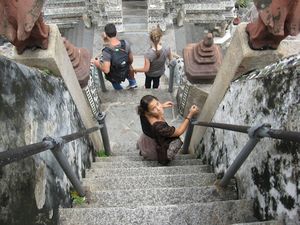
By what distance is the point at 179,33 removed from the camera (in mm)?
10336

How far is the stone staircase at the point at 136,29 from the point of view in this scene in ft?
32.5

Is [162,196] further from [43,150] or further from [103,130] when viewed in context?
[103,130]

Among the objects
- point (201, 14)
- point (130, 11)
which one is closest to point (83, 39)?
point (130, 11)

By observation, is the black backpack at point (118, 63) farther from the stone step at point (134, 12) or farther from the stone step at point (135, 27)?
the stone step at point (134, 12)

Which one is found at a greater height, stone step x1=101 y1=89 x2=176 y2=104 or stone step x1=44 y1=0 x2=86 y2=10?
stone step x1=44 y1=0 x2=86 y2=10

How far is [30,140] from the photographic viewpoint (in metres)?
2.46

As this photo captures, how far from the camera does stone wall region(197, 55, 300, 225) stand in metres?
2.23

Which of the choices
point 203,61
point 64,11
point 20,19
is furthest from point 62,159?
point 64,11

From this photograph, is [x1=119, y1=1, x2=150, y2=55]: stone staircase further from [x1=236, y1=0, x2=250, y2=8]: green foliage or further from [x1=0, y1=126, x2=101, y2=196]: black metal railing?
[x1=0, y1=126, x2=101, y2=196]: black metal railing

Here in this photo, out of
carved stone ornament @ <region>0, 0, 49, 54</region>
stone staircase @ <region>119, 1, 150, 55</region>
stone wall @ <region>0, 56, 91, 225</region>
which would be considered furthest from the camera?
stone staircase @ <region>119, 1, 150, 55</region>

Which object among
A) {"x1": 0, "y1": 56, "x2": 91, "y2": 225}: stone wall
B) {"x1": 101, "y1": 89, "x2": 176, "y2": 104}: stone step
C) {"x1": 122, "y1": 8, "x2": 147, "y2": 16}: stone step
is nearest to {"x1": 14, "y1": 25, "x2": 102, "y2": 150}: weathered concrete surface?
{"x1": 0, "y1": 56, "x2": 91, "y2": 225}: stone wall

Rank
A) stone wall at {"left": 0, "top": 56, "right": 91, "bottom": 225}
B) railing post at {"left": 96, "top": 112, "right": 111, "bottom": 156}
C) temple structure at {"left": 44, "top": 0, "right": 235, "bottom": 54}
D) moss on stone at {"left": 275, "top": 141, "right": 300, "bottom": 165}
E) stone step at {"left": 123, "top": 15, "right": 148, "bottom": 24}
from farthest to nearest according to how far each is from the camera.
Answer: stone step at {"left": 123, "top": 15, "right": 148, "bottom": 24} < temple structure at {"left": 44, "top": 0, "right": 235, "bottom": 54} < railing post at {"left": 96, "top": 112, "right": 111, "bottom": 156} < moss on stone at {"left": 275, "top": 141, "right": 300, "bottom": 165} < stone wall at {"left": 0, "top": 56, "right": 91, "bottom": 225}

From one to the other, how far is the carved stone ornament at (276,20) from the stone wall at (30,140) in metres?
1.86

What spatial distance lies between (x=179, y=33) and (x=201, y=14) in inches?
36.4
